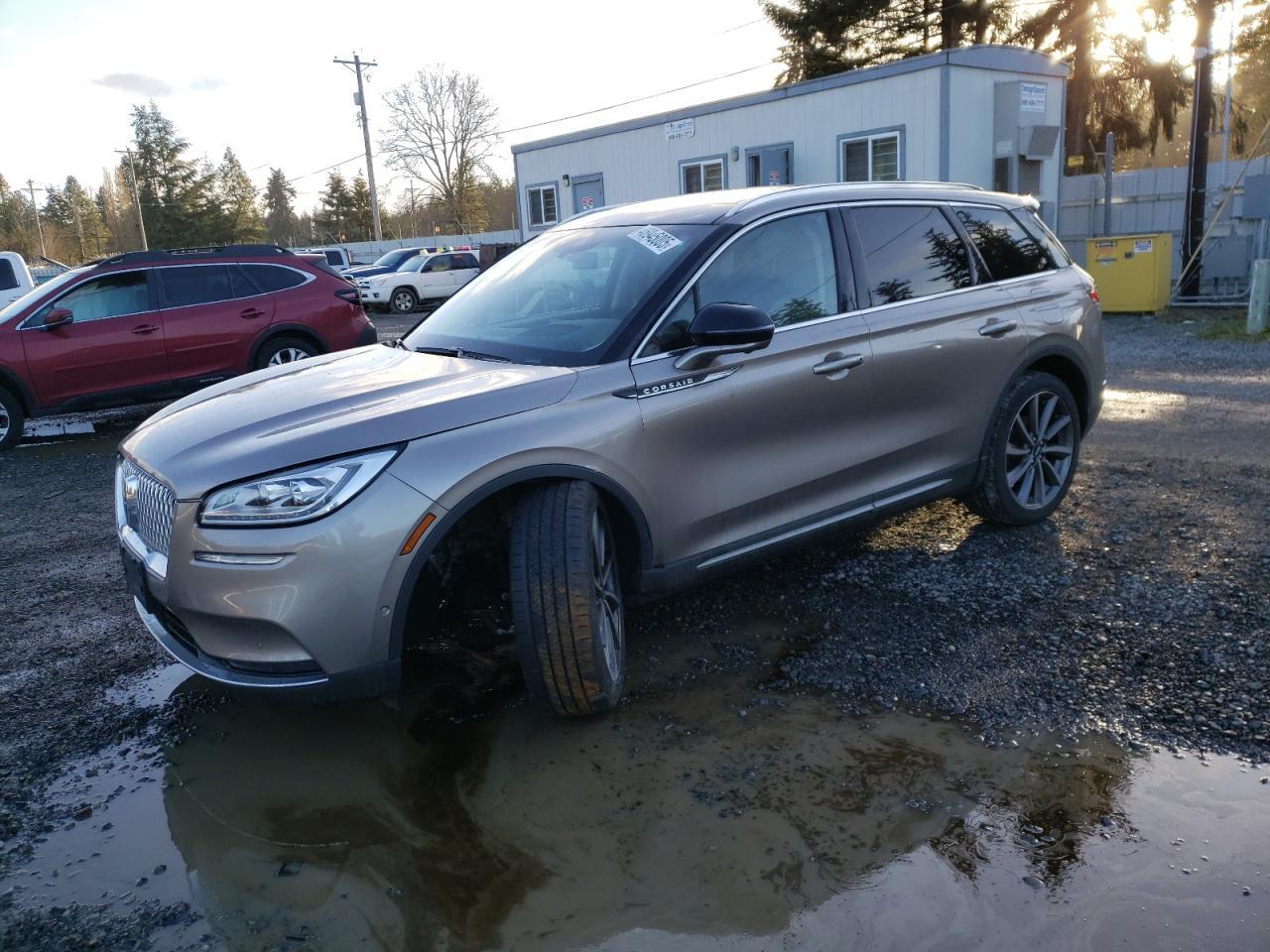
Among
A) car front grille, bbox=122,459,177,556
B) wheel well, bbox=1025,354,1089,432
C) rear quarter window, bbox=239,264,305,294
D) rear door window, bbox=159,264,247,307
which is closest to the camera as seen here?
car front grille, bbox=122,459,177,556

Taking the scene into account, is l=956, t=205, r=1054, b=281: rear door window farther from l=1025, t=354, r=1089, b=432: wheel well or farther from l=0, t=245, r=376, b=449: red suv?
l=0, t=245, r=376, b=449: red suv

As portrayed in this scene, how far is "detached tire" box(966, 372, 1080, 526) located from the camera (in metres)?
4.87

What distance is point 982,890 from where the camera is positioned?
2535mm

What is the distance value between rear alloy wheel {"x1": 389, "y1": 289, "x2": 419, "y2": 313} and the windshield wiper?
21525 millimetres

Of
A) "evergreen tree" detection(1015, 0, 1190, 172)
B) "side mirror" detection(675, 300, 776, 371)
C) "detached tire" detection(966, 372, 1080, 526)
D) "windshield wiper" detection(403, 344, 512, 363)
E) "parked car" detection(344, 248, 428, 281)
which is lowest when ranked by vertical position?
"detached tire" detection(966, 372, 1080, 526)

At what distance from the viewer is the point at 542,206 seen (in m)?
23.3

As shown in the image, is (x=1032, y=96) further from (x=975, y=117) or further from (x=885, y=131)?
(x=885, y=131)

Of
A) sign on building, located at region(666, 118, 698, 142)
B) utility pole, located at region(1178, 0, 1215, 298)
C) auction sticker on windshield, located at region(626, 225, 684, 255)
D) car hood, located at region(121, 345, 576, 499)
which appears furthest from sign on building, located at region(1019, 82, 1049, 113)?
car hood, located at region(121, 345, 576, 499)

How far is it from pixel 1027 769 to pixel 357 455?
7.49ft

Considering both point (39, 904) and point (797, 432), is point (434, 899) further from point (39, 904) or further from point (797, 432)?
point (797, 432)

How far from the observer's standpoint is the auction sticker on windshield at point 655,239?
13.0 ft

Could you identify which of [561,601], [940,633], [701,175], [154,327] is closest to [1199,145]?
[701,175]

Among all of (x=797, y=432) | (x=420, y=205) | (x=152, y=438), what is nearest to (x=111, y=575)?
(x=152, y=438)

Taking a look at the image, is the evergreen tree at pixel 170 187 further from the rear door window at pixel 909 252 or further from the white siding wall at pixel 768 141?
the rear door window at pixel 909 252
